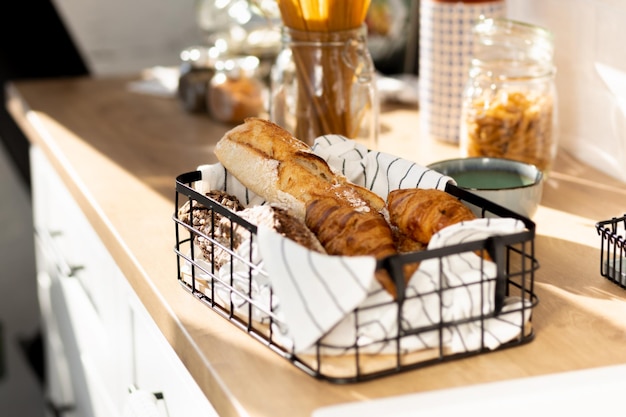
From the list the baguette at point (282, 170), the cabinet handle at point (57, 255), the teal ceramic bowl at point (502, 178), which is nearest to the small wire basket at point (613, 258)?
the teal ceramic bowl at point (502, 178)

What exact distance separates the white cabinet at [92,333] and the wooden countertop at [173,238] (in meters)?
0.05

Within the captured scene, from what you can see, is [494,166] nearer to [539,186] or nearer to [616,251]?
[539,186]

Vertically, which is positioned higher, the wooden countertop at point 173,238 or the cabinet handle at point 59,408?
the wooden countertop at point 173,238

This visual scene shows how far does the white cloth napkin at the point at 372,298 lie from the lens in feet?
2.56

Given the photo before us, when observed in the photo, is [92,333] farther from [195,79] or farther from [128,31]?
[128,31]

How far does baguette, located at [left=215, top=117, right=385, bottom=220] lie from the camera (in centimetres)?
99

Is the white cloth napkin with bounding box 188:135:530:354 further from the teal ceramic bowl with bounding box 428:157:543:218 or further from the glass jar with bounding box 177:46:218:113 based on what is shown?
the glass jar with bounding box 177:46:218:113

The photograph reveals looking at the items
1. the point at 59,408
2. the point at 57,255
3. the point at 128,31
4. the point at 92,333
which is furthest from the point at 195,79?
the point at 128,31

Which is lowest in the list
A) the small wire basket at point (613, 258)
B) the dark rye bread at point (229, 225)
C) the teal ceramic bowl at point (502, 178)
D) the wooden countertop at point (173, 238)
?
the wooden countertop at point (173, 238)

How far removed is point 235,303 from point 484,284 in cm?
24

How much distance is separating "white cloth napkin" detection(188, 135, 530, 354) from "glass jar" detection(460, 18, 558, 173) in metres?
0.52

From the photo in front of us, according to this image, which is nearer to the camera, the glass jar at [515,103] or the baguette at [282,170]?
the baguette at [282,170]

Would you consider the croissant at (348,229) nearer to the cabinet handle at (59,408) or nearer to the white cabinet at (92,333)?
the white cabinet at (92,333)

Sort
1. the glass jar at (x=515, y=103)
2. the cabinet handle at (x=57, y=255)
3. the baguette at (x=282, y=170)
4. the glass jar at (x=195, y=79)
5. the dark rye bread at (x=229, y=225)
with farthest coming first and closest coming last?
1. the glass jar at (x=195, y=79)
2. the cabinet handle at (x=57, y=255)
3. the glass jar at (x=515, y=103)
4. the baguette at (x=282, y=170)
5. the dark rye bread at (x=229, y=225)
